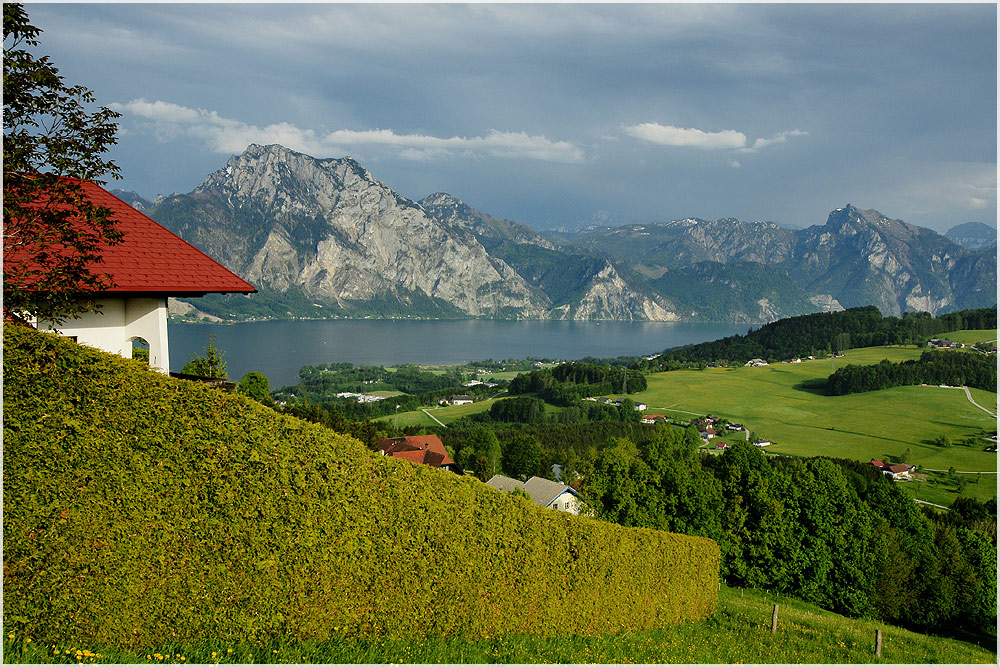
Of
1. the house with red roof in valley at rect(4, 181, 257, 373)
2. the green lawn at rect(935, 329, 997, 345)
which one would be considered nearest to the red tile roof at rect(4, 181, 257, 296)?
the house with red roof in valley at rect(4, 181, 257, 373)

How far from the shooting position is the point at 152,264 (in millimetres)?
7457

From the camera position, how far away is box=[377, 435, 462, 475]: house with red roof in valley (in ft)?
132

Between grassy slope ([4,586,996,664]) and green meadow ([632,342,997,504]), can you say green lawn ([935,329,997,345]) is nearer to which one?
green meadow ([632,342,997,504])

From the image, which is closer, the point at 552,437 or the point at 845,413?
the point at 552,437

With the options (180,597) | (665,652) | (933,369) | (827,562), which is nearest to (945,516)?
(827,562)

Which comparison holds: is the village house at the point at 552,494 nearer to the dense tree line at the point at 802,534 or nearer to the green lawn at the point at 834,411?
the dense tree line at the point at 802,534

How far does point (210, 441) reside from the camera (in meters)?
5.15

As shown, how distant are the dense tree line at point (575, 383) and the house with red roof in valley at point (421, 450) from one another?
5097 cm

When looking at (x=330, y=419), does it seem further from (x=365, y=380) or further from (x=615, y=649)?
(x=365, y=380)

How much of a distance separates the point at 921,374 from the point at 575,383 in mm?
53160

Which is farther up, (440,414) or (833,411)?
(833,411)

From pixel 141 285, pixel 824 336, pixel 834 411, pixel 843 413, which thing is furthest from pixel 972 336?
pixel 141 285

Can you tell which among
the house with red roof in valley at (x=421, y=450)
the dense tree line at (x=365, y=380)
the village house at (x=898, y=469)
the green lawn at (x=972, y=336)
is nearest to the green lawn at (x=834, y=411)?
the village house at (x=898, y=469)

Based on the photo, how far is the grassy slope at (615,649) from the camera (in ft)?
16.7
